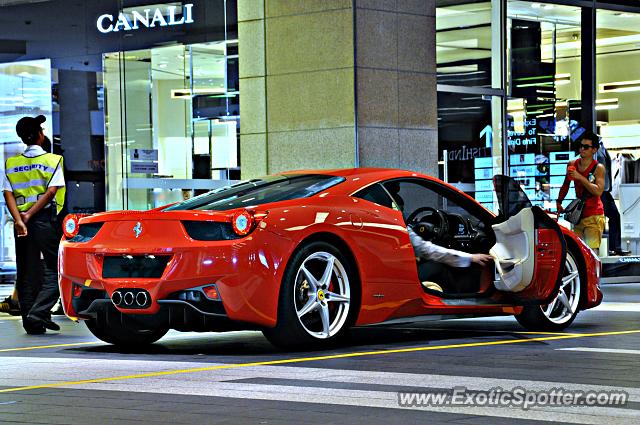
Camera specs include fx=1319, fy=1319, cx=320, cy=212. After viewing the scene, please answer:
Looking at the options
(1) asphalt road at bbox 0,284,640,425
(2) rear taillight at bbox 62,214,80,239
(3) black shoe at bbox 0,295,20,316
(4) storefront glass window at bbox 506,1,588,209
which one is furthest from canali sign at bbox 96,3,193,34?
(2) rear taillight at bbox 62,214,80,239

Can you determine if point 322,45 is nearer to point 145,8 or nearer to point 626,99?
point 145,8

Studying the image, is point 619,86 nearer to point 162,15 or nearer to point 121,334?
point 162,15

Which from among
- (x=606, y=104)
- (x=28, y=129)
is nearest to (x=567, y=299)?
(x=28, y=129)

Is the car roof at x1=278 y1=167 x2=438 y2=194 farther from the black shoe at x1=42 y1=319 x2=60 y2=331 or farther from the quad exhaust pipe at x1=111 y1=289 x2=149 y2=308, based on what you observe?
the black shoe at x1=42 y1=319 x2=60 y2=331

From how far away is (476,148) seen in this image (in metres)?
19.1

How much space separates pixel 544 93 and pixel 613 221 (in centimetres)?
226

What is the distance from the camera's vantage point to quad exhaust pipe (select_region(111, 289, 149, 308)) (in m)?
8.59

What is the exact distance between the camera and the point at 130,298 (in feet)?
28.4

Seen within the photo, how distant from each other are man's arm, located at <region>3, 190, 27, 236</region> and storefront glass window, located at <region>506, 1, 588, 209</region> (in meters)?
10.0

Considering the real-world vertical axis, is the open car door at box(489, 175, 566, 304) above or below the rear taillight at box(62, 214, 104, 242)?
below

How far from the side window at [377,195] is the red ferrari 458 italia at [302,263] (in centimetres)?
1

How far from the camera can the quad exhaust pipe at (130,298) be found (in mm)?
8594

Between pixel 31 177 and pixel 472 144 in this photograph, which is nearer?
pixel 31 177

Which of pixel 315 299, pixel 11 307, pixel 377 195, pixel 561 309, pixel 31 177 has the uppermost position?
pixel 31 177
